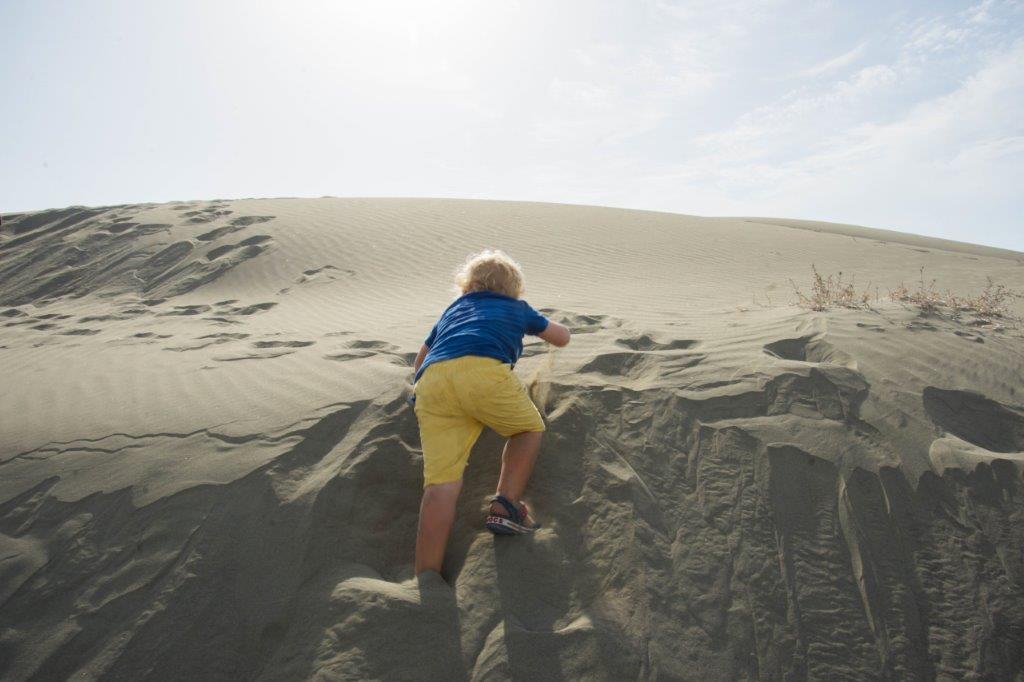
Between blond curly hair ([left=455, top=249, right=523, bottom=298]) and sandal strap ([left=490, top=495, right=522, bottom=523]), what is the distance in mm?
932

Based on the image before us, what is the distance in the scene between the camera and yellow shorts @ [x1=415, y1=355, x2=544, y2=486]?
2.23m

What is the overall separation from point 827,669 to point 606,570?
70 centimetres

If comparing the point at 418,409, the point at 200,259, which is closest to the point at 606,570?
the point at 418,409

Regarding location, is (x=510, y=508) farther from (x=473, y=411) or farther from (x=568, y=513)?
(x=473, y=411)

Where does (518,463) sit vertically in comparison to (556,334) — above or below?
below

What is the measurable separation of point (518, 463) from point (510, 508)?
19 centimetres

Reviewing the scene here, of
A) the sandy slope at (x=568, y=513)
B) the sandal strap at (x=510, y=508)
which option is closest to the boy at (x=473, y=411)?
the sandal strap at (x=510, y=508)

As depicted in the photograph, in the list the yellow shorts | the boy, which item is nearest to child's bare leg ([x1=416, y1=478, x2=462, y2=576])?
the boy

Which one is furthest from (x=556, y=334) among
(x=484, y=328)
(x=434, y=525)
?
(x=434, y=525)

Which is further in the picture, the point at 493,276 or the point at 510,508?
the point at 493,276

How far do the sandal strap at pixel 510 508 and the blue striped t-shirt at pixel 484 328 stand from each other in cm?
54

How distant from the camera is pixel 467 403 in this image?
225cm

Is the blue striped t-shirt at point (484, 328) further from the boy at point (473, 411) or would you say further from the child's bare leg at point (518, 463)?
the child's bare leg at point (518, 463)

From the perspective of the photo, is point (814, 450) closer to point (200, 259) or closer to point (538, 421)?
point (538, 421)
